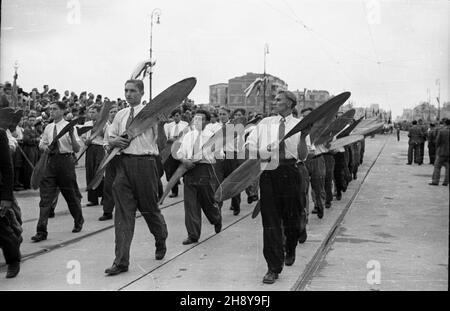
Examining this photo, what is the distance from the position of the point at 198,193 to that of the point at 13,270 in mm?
2620

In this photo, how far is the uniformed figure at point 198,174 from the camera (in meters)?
7.01

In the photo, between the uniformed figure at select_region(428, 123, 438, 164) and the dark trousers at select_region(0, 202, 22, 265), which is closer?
the dark trousers at select_region(0, 202, 22, 265)

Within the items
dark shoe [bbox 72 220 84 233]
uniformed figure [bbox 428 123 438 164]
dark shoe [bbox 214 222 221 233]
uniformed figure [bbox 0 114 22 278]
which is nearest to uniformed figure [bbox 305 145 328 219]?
dark shoe [bbox 214 222 221 233]

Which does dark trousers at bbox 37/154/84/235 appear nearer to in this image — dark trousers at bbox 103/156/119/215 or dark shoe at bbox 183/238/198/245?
dark trousers at bbox 103/156/119/215

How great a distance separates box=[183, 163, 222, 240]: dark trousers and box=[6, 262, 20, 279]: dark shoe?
227 centimetres

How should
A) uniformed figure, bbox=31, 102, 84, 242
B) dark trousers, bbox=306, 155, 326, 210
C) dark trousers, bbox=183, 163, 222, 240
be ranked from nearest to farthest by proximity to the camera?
dark trousers, bbox=183, 163, 222, 240, uniformed figure, bbox=31, 102, 84, 242, dark trousers, bbox=306, 155, 326, 210

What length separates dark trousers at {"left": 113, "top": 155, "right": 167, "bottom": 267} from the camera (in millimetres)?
5445

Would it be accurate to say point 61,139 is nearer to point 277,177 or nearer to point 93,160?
point 93,160

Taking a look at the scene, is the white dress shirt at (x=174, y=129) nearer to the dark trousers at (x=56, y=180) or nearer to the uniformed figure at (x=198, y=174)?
the uniformed figure at (x=198, y=174)

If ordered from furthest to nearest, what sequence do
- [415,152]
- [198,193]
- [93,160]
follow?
[415,152]
[93,160]
[198,193]

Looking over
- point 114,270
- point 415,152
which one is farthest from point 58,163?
point 415,152

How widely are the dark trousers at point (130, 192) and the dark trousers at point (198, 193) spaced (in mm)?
1279

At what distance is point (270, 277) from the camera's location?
5.05 metres
